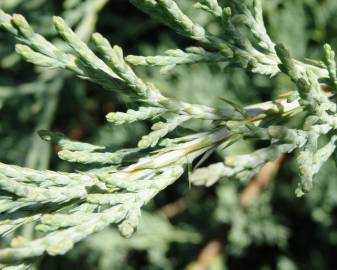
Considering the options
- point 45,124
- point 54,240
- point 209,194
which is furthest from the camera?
point 209,194

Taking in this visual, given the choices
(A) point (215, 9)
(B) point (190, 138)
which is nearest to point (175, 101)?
(B) point (190, 138)

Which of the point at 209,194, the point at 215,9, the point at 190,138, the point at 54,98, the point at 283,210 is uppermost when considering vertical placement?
the point at 215,9

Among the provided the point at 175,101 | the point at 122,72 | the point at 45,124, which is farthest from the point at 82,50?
the point at 45,124

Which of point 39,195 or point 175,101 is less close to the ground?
point 175,101

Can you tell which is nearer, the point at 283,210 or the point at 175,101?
the point at 175,101

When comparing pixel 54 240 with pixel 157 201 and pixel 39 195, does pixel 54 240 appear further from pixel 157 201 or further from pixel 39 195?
pixel 157 201

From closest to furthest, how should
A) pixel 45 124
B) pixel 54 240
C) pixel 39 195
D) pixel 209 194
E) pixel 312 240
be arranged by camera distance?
pixel 54 240
pixel 39 195
pixel 45 124
pixel 312 240
pixel 209 194
